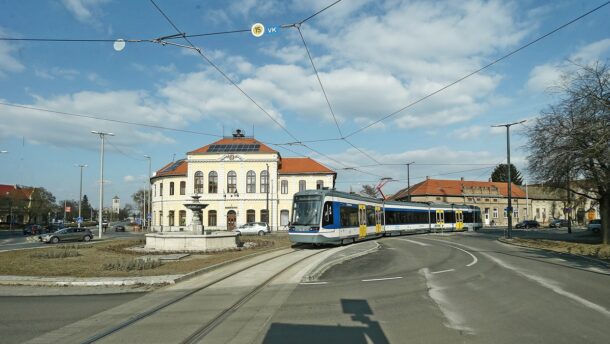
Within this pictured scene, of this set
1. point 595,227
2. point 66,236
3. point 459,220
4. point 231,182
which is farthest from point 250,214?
point 595,227

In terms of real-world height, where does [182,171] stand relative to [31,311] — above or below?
above

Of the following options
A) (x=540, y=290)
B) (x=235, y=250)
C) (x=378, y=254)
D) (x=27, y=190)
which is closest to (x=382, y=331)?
(x=540, y=290)

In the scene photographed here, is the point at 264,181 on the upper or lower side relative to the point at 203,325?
upper

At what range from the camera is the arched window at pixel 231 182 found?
2520 inches

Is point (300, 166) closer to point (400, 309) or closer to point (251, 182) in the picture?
point (251, 182)

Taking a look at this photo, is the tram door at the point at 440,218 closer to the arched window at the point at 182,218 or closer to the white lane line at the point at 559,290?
the white lane line at the point at 559,290

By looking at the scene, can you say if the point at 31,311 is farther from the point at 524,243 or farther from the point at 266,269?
the point at 524,243

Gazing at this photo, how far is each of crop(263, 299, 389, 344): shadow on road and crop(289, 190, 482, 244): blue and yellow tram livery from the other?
16663 millimetres

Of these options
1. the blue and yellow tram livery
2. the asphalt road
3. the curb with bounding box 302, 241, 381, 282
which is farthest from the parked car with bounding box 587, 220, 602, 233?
the asphalt road

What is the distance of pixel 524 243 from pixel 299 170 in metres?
38.9

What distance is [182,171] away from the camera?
67.5 m

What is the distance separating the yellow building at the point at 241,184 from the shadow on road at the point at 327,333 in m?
54.7

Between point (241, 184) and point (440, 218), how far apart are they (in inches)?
1132

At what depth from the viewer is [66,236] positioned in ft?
126
